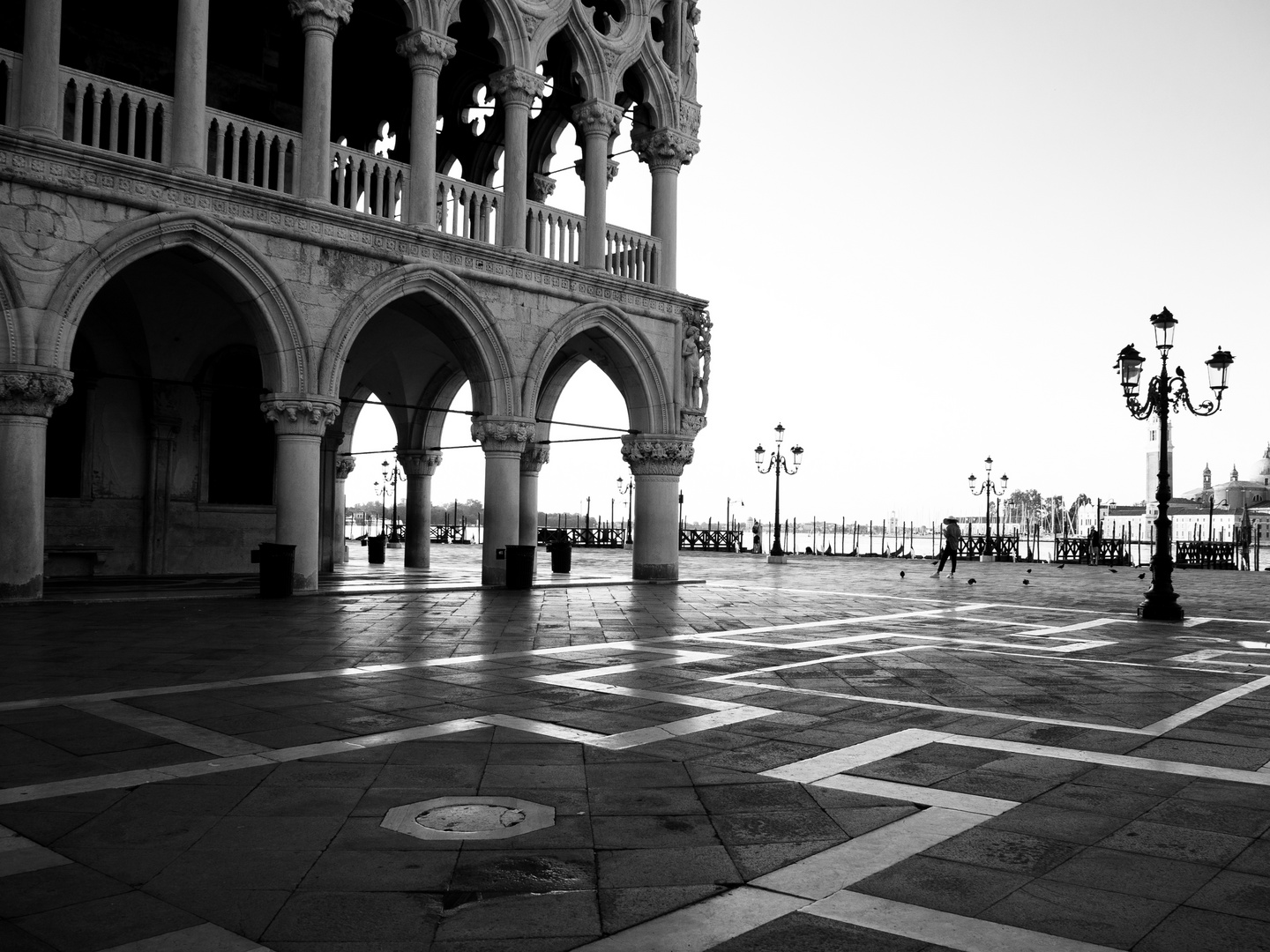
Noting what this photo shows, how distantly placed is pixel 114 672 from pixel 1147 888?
707cm

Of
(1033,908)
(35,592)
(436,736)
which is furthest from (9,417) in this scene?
(1033,908)

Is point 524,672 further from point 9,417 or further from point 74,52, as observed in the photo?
point 74,52

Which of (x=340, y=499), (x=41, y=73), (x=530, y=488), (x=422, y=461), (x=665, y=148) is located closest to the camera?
(x=41, y=73)

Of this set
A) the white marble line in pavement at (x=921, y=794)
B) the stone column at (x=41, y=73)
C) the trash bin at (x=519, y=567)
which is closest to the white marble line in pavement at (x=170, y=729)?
the white marble line in pavement at (x=921, y=794)

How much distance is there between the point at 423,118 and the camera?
16578mm

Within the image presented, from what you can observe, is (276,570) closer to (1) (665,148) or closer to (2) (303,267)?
(2) (303,267)

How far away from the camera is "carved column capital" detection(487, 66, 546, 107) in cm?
1783

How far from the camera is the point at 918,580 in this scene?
24391 millimetres

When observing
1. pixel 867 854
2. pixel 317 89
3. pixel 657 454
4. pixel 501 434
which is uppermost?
pixel 317 89

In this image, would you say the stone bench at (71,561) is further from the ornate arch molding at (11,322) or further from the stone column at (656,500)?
the stone column at (656,500)

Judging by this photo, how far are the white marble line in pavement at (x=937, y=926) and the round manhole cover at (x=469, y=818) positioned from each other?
1.41m

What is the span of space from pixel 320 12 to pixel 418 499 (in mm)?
11282

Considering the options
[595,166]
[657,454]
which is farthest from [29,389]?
[657,454]

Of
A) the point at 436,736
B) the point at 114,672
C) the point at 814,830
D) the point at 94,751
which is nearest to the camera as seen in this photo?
the point at 814,830
